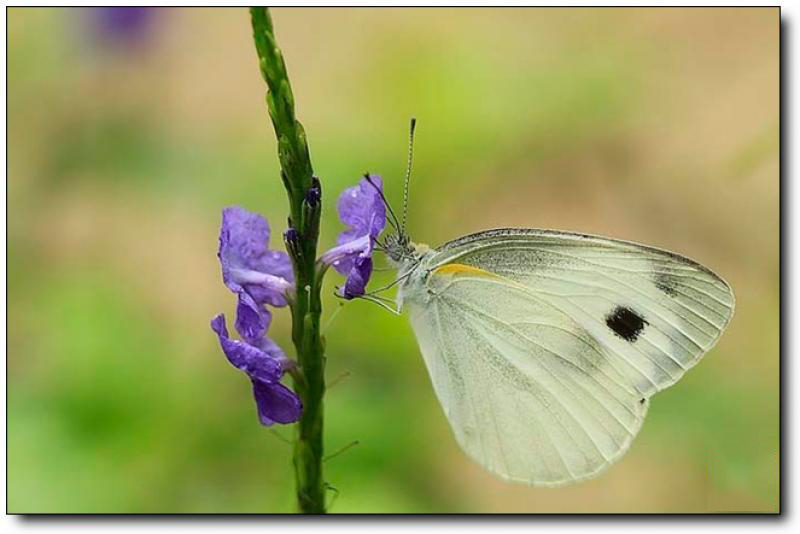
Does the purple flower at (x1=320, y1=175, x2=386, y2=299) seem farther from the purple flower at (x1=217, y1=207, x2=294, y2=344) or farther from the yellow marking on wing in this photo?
the yellow marking on wing

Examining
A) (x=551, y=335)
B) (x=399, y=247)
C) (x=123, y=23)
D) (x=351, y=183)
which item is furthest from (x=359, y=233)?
(x=123, y=23)

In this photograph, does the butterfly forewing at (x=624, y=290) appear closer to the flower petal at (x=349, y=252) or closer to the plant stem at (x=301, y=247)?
the flower petal at (x=349, y=252)

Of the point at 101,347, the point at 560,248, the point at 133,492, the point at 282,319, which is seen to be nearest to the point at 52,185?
the point at 101,347

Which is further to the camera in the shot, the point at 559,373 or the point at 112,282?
the point at 112,282

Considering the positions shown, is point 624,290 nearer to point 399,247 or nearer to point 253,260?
point 399,247

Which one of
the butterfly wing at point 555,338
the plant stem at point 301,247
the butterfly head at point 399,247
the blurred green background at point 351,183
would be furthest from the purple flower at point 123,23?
the plant stem at point 301,247

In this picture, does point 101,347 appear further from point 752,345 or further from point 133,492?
point 752,345
